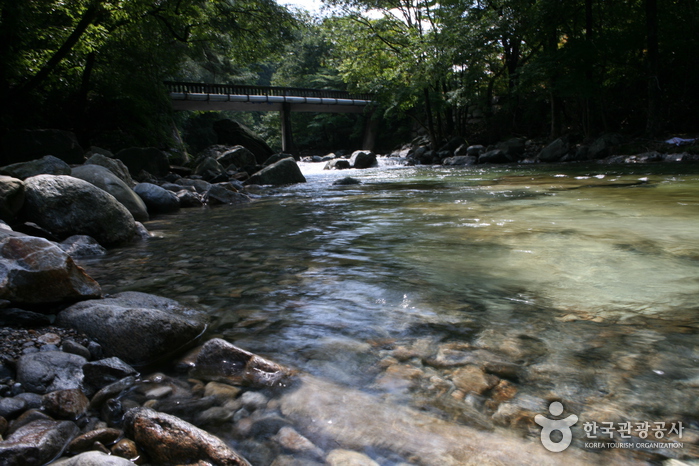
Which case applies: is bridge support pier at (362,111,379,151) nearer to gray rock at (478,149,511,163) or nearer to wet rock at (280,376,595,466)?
gray rock at (478,149,511,163)

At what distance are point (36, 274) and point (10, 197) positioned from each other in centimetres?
261

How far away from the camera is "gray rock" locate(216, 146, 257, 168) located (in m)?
17.2

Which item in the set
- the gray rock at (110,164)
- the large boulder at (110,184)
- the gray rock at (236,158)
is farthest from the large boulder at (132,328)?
the gray rock at (236,158)

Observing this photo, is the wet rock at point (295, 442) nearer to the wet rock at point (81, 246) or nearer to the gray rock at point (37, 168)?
the wet rock at point (81, 246)

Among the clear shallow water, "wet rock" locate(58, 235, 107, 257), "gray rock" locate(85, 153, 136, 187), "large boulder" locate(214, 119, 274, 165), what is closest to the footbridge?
"large boulder" locate(214, 119, 274, 165)

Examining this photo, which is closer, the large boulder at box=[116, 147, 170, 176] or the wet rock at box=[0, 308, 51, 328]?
the wet rock at box=[0, 308, 51, 328]

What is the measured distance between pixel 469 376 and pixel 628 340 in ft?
2.75

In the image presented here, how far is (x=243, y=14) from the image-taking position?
1591 centimetres

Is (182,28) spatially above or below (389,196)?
above

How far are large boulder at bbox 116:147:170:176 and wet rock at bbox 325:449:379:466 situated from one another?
11.5 metres

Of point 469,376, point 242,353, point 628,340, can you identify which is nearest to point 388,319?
point 469,376

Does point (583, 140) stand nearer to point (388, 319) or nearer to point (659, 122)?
point (659, 122)

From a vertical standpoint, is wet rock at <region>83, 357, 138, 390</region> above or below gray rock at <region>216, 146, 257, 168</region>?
below

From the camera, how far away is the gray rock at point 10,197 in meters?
4.28
